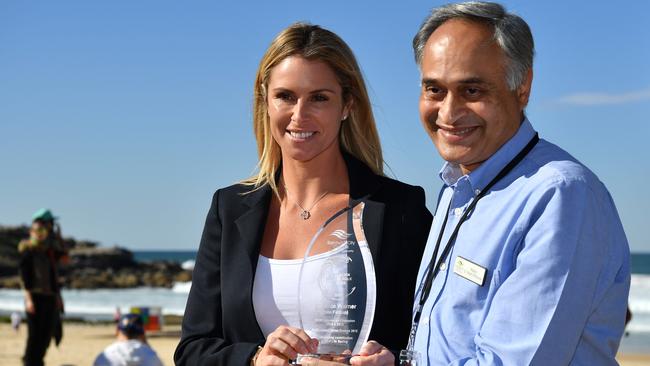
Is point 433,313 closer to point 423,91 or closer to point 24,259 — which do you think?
point 423,91

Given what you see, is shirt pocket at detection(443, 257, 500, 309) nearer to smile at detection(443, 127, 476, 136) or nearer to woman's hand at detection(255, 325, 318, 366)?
smile at detection(443, 127, 476, 136)

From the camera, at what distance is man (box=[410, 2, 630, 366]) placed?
2.10m

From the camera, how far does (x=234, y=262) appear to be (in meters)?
3.18

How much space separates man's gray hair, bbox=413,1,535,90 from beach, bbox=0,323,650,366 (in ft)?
40.2

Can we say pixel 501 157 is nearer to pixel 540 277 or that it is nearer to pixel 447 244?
pixel 447 244

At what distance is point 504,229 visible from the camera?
2.23m

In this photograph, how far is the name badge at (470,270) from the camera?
227 centimetres

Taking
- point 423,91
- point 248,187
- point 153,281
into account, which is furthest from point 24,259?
point 153,281

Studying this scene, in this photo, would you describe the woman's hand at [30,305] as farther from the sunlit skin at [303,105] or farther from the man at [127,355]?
the sunlit skin at [303,105]

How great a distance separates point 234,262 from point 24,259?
8.12 metres

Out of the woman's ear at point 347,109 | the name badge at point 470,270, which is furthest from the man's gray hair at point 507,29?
the woman's ear at point 347,109

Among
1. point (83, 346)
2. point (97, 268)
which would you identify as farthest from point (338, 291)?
point (97, 268)

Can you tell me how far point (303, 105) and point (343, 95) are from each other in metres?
0.20

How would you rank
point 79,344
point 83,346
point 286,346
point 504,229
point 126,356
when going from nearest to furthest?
point 504,229, point 286,346, point 126,356, point 83,346, point 79,344
